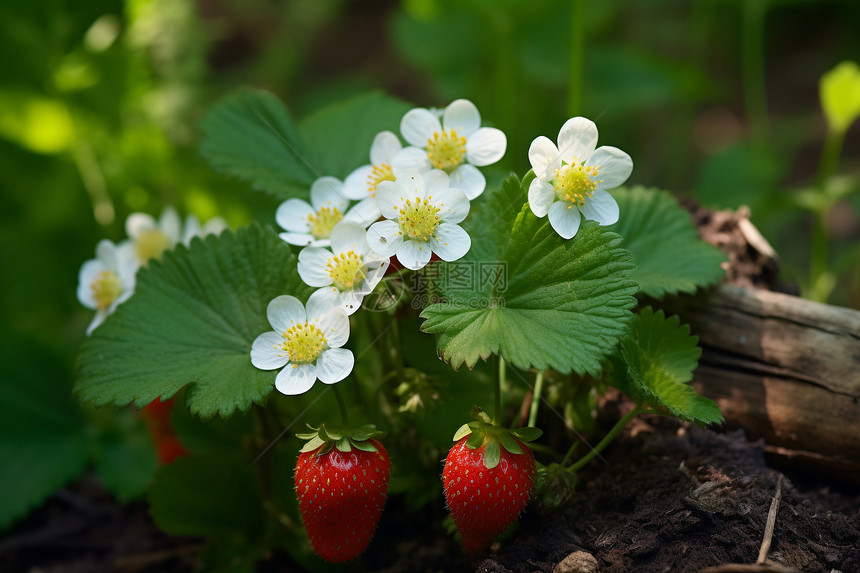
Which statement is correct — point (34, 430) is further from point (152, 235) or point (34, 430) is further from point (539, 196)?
point (539, 196)

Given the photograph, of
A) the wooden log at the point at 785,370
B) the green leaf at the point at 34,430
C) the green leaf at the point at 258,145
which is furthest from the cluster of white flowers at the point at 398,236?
the green leaf at the point at 34,430

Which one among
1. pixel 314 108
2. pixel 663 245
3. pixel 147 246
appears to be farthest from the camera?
pixel 314 108

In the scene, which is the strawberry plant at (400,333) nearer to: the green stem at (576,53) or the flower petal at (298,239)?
the flower petal at (298,239)

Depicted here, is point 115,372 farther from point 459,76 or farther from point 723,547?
point 459,76

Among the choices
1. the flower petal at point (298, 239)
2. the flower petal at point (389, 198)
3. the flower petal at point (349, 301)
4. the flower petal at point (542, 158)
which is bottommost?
the flower petal at point (349, 301)

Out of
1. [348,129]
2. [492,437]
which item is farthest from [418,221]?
[348,129]
